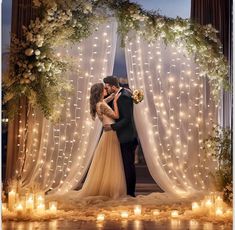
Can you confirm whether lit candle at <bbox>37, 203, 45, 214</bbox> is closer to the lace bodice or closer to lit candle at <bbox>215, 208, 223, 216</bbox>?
the lace bodice

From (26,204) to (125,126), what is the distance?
1.22 m

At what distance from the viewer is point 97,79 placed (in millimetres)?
4441

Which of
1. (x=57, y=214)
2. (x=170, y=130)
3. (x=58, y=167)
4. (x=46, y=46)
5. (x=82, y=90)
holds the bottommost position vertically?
(x=57, y=214)

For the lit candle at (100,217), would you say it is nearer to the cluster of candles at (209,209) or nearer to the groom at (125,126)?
the cluster of candles at (209,209)

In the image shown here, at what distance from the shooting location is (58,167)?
4.41 m

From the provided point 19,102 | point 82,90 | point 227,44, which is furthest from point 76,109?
point 227,44

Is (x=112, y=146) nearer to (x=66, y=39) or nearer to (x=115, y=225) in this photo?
(x=66, y=39)

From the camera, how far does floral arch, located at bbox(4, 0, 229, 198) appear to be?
4059mm

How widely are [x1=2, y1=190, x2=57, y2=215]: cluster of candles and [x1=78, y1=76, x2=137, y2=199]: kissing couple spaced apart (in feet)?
2.23

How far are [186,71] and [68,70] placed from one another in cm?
105

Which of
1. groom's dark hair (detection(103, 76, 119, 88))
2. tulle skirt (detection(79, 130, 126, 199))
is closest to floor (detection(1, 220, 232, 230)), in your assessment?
tulle skirt (detection(79, 130, 126, 199))

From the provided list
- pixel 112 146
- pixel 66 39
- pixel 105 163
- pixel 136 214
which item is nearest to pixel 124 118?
pixel 112 146

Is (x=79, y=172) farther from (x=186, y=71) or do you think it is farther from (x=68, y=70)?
(x=186, y=71)

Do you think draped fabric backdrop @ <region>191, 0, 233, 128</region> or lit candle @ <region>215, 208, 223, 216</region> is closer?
lit candle @ <region>215, 208, 223, 216</region>
